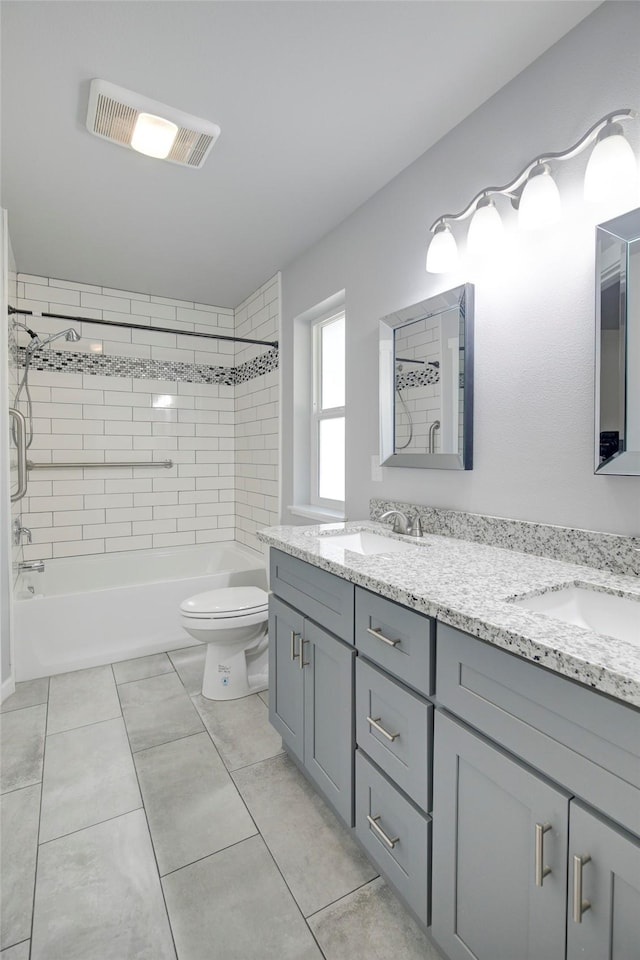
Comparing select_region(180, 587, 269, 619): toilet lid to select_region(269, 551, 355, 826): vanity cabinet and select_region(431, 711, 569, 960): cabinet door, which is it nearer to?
select_region(269, 551, 355, 826): vanity cabinet

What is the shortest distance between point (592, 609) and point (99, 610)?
2.52m

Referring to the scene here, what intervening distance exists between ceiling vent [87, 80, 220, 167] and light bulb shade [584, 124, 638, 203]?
51.0 inches

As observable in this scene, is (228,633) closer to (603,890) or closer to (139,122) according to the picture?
(603,890)

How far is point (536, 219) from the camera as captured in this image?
1.30 m

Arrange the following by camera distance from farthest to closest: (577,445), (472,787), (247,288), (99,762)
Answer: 1. (247,288)
2. (99,762)
3. (577,445)
4. (472,787)

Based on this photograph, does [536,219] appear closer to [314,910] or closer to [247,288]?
[314,910]

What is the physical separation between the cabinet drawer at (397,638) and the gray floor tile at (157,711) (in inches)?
48.1

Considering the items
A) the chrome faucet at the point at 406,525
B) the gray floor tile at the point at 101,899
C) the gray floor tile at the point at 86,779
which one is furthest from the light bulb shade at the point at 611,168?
the gray floor tile at the point at 86,779

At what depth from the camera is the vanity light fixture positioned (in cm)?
113

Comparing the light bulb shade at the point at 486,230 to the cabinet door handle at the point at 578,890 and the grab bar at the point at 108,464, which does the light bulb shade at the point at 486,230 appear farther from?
the grab bar at the point at 108,464

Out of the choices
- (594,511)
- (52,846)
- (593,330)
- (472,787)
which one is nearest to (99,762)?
(52,846)

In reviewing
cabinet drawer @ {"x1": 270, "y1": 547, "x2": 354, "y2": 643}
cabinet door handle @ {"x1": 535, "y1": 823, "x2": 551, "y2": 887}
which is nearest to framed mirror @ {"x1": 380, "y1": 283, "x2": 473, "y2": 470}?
cabinet drawer @ {"x1": 270, "y1": 547, "x2": 354, "y2": 643}

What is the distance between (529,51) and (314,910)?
248cm

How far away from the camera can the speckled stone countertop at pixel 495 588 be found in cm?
71
